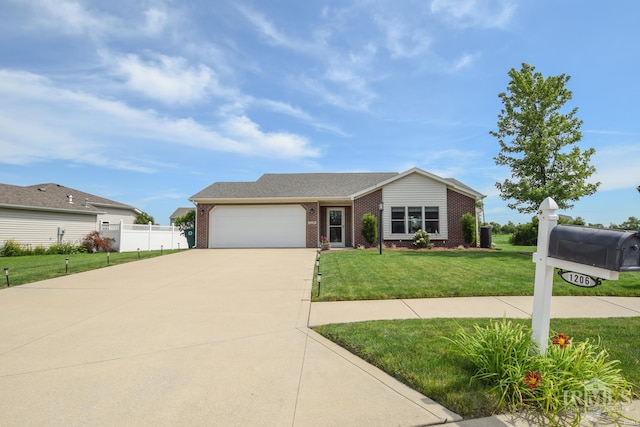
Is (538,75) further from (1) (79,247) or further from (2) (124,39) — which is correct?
(1) (79,247)

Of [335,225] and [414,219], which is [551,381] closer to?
[414,219]

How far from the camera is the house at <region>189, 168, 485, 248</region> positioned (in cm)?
1859

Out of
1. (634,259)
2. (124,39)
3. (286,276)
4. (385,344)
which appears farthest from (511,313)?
(124,39)

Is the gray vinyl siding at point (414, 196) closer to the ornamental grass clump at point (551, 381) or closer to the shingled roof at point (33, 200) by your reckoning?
the ornamental grass clump at point (551, 381)

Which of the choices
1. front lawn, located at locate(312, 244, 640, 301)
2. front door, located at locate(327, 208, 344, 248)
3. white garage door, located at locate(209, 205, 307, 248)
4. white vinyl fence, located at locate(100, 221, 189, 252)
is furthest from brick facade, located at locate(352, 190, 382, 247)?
white vinyl fence, located at locate(100, 221, 189, 252)

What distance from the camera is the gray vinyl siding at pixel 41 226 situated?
62.0 ft

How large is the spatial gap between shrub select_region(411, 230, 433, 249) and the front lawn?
5.78 m

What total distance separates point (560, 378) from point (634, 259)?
3.87 ft

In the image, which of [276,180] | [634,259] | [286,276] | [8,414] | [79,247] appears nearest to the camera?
[634,259]

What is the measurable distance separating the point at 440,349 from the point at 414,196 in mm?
15608

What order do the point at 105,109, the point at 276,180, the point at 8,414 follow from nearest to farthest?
the point at 8,414
the point at 105,109
the point at 276,180

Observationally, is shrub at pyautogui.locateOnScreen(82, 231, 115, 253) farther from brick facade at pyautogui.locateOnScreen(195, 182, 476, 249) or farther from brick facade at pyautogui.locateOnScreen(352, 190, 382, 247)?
brick facade at pyautogui.locateOnScreen(352, 190, 382, 247)

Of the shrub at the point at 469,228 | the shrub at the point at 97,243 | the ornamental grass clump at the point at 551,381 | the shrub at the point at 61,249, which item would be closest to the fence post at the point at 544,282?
the ornamental grass clump at the point at 551,381

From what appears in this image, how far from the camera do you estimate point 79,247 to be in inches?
818
